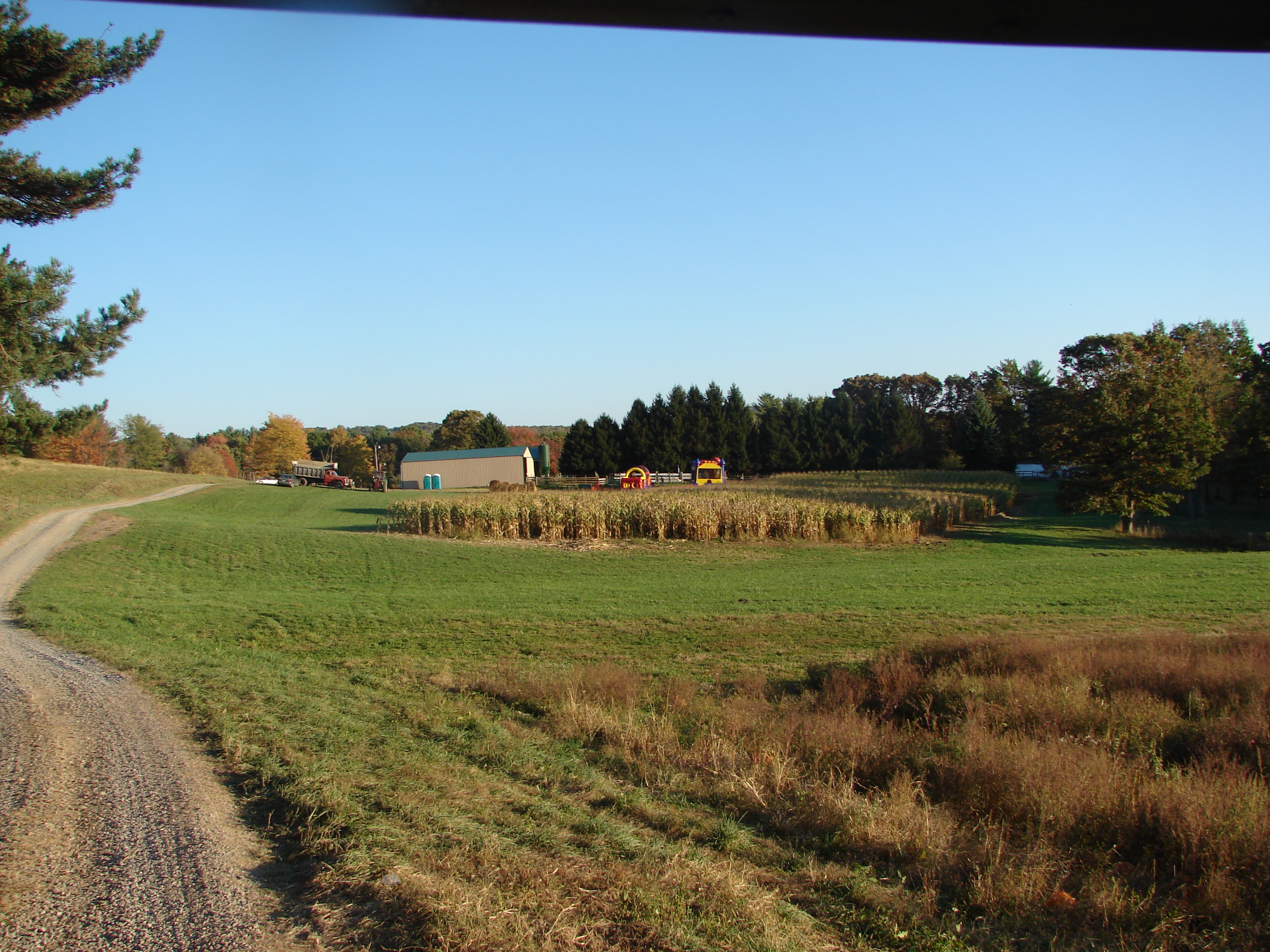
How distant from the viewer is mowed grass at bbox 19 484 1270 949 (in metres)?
3.80

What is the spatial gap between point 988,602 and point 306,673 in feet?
46.5

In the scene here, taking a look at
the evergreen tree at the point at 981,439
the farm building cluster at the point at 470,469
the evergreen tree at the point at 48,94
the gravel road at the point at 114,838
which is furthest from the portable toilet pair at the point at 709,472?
the gravel road at the point at 114,838

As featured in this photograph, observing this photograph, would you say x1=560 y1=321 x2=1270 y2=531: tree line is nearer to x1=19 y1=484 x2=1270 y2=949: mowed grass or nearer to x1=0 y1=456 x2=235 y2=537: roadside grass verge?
x1=19 y1=484 x2=1270 y2=949: mowed grass

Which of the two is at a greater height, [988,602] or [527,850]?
[527,850]

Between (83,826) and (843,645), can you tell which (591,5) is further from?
→ (843,645)

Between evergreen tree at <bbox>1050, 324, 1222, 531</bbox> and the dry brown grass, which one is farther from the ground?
evergreen tree at <bbox>1050, 324, 1222, 531</bbox>

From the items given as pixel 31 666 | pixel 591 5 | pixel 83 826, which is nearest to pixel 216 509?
pixel 31 666

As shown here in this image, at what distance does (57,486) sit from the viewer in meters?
42.9

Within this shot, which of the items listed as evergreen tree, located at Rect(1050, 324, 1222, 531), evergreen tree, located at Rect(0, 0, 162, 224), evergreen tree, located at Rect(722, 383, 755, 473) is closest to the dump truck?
evergreen tree, located at Rect(722, 383, 755, 473)

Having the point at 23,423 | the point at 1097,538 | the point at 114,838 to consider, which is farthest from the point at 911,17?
the point at 1097,538

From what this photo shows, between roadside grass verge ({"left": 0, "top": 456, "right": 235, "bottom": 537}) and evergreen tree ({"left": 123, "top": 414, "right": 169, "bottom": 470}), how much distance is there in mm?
52794

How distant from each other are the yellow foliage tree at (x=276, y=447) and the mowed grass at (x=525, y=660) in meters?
84.1

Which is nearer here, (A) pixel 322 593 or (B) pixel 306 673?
(B) pixel 306 673

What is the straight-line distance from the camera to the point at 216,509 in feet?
145
